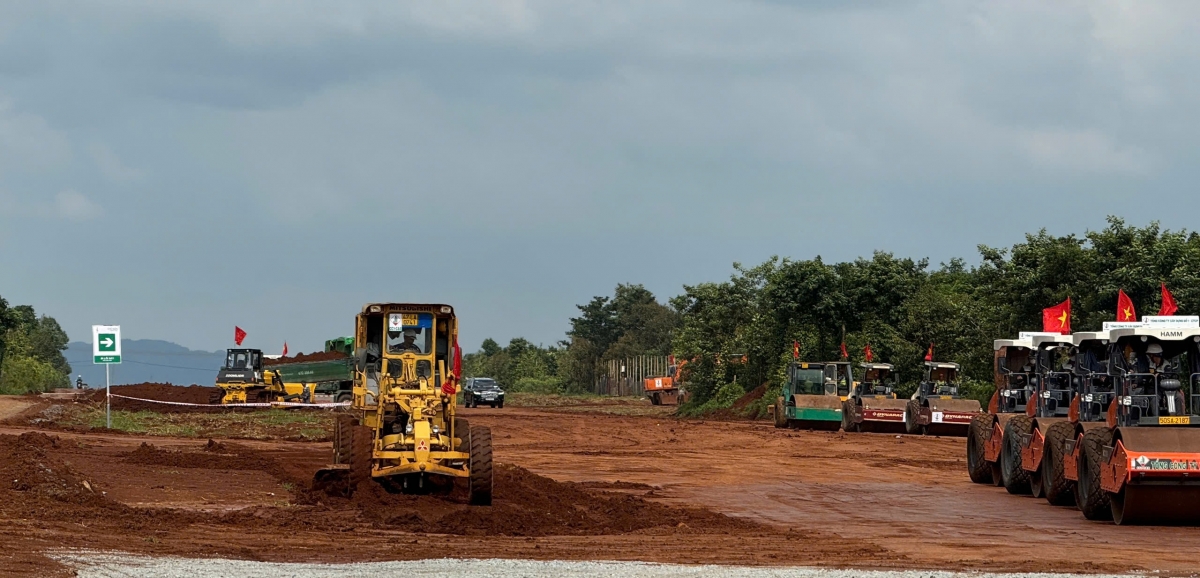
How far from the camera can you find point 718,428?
1913 inches

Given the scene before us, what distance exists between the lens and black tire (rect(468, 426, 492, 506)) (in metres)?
18.5

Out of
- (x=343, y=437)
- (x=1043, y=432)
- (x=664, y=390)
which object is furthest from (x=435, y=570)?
(x=664, y=390)

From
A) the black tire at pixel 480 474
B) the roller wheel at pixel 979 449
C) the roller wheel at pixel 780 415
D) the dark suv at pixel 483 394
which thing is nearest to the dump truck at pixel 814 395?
the roller wheel at pixel 780 415

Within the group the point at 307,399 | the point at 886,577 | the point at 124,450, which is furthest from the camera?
the point at 307,399

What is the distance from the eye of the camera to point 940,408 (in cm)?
4244

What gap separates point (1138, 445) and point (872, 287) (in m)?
41.3

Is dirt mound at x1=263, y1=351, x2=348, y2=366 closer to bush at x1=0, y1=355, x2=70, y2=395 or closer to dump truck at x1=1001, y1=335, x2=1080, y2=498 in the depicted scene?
bush at x1=0, y1=355, x2=70, y2=395

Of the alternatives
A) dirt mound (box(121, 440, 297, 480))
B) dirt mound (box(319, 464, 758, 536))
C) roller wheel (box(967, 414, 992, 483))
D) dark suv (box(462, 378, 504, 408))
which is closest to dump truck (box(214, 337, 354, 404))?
A: dark suv (box(462, 378, 504, 408))

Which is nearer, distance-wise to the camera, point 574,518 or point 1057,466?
point 574,518

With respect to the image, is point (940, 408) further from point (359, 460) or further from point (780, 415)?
point (359, 460)

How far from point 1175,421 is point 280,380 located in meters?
44.2

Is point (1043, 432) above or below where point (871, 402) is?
below

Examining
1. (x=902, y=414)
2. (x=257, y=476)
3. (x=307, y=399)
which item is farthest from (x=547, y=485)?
(x=307, y=399)

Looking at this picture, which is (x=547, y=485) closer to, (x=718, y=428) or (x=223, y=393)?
(x=718, y=428)
